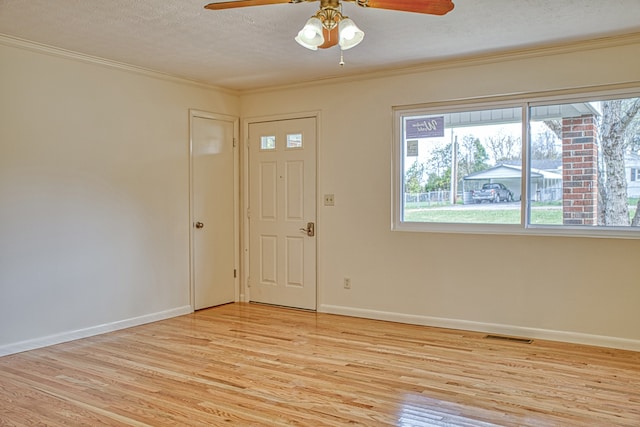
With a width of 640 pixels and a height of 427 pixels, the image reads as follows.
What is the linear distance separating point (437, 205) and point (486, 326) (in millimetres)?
1179

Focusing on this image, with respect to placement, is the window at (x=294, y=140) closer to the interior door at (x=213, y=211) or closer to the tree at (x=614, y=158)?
the interior door at (x=213, y=211)

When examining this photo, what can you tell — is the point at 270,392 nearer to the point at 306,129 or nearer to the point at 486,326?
the point at 486,326

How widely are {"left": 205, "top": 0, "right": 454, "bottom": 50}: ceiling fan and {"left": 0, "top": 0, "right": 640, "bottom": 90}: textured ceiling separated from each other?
0.57m

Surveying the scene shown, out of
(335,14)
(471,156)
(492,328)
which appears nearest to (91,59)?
(335,14)

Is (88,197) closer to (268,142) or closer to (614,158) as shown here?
(268,142)

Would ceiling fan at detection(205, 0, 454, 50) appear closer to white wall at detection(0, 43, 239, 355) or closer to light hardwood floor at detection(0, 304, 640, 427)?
light hardwood floor at detection(0, 304, 640, 427)

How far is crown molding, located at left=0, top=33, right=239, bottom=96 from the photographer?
3877 millimetres

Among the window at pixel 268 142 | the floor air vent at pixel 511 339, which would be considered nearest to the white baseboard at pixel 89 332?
the window at pixel 268 142

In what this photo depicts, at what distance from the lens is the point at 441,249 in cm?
471

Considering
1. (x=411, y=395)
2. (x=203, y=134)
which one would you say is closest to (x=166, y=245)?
(x=203, y=134)

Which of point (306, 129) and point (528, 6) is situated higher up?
point (528, 6)

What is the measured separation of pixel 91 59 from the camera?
4383 mm

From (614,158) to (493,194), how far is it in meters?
0.97

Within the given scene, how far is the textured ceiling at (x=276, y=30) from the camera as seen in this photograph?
3279 mm
